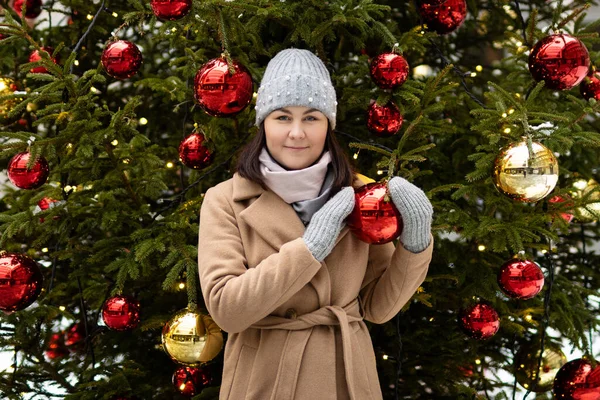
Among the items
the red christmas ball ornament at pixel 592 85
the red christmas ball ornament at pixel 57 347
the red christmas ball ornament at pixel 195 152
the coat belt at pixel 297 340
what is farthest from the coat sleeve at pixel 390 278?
the red christmas ball ornament at pixel 57 347

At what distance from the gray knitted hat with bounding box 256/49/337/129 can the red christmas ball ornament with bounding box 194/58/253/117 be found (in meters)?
0.19

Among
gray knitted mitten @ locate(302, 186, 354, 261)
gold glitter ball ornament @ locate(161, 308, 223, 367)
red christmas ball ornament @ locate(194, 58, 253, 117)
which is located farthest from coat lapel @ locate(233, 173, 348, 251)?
gold glitter ball ornament @ locate(161, 308, 223, 367)

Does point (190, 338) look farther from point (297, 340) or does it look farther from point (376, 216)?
point (376, 216)

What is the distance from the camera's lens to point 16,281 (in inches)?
83.6

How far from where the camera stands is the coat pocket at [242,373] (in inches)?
68.6

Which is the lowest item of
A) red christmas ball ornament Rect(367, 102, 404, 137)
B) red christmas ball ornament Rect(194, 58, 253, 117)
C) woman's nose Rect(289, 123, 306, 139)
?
red christmas ball ornament Rect(367, 102, 404, 137)

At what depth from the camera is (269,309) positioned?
1.60 metres

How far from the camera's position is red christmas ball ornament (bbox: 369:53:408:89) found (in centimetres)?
220

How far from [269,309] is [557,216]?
1266 mm

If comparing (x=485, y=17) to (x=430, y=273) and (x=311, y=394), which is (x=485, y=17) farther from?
(x=311, y=394)

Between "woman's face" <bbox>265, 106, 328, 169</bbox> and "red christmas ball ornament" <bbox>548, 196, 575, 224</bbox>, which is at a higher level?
"woman's face" <bbox>265, 106, 328, 169</bbox>

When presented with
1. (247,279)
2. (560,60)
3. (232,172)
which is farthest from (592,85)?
(247,279)

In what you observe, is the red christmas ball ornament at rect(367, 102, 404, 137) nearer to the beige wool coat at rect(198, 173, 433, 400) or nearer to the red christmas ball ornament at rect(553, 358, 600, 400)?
the beige wool coat at rect(198, 173, 433, 400)

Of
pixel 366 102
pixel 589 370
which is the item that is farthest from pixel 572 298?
pixel 366 102
